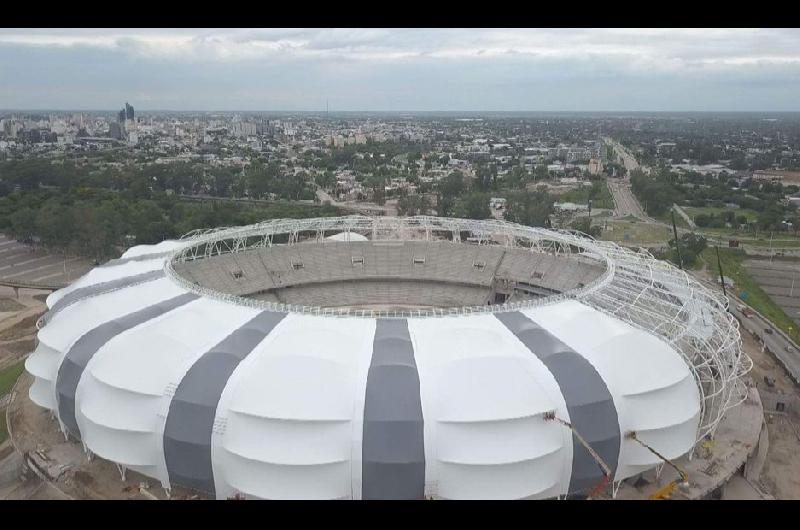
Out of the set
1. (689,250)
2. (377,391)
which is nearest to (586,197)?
(689,250)

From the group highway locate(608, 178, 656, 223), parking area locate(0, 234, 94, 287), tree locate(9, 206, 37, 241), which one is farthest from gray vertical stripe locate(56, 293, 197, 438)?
highway locate(608, 178, 656, 223)

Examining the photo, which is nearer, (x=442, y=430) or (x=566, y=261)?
(x=442, y=430)

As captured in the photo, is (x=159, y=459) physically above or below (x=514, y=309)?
below

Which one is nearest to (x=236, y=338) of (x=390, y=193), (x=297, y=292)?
(x=297, y=292)

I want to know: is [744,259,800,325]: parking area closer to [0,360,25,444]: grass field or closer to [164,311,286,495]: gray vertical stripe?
[164,311,286,495]: gray vertical stripe

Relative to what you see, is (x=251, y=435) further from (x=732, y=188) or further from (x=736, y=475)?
(x=732, y=188)
